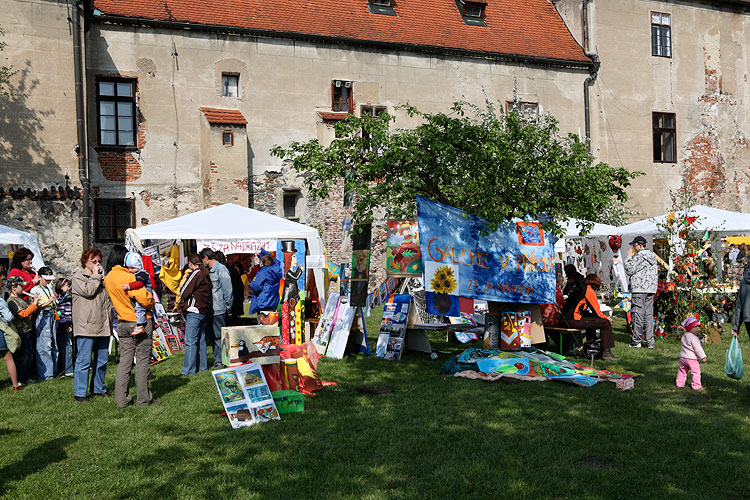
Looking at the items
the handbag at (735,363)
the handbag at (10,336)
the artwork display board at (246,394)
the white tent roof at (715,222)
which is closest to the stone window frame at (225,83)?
the white tent roof at (715,222)

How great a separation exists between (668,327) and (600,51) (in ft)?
54.0

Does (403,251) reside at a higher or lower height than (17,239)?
lower

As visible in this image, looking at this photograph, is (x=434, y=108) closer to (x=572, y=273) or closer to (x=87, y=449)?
(x=572, y=273)

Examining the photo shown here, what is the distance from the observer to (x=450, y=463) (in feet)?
19.7

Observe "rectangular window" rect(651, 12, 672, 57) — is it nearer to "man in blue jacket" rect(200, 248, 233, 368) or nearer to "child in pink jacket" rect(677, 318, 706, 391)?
"child in pink jacket" rect(677, 318, 706, 391)

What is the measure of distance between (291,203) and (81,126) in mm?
6878

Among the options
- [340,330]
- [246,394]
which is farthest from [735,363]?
[340,330]

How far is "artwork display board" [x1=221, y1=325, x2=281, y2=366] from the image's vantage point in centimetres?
831

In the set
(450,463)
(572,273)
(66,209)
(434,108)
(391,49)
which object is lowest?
(450,463)

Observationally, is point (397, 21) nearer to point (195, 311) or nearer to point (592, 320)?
point (592, 320)

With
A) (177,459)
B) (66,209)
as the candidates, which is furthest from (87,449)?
(66,209)

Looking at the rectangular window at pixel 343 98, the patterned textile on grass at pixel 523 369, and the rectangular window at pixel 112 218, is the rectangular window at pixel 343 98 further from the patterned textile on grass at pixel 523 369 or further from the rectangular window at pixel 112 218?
the patterned textile on grass at pixel 523 369

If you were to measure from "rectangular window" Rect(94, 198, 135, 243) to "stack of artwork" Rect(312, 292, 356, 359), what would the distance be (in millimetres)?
10877

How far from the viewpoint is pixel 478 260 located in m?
10.4
